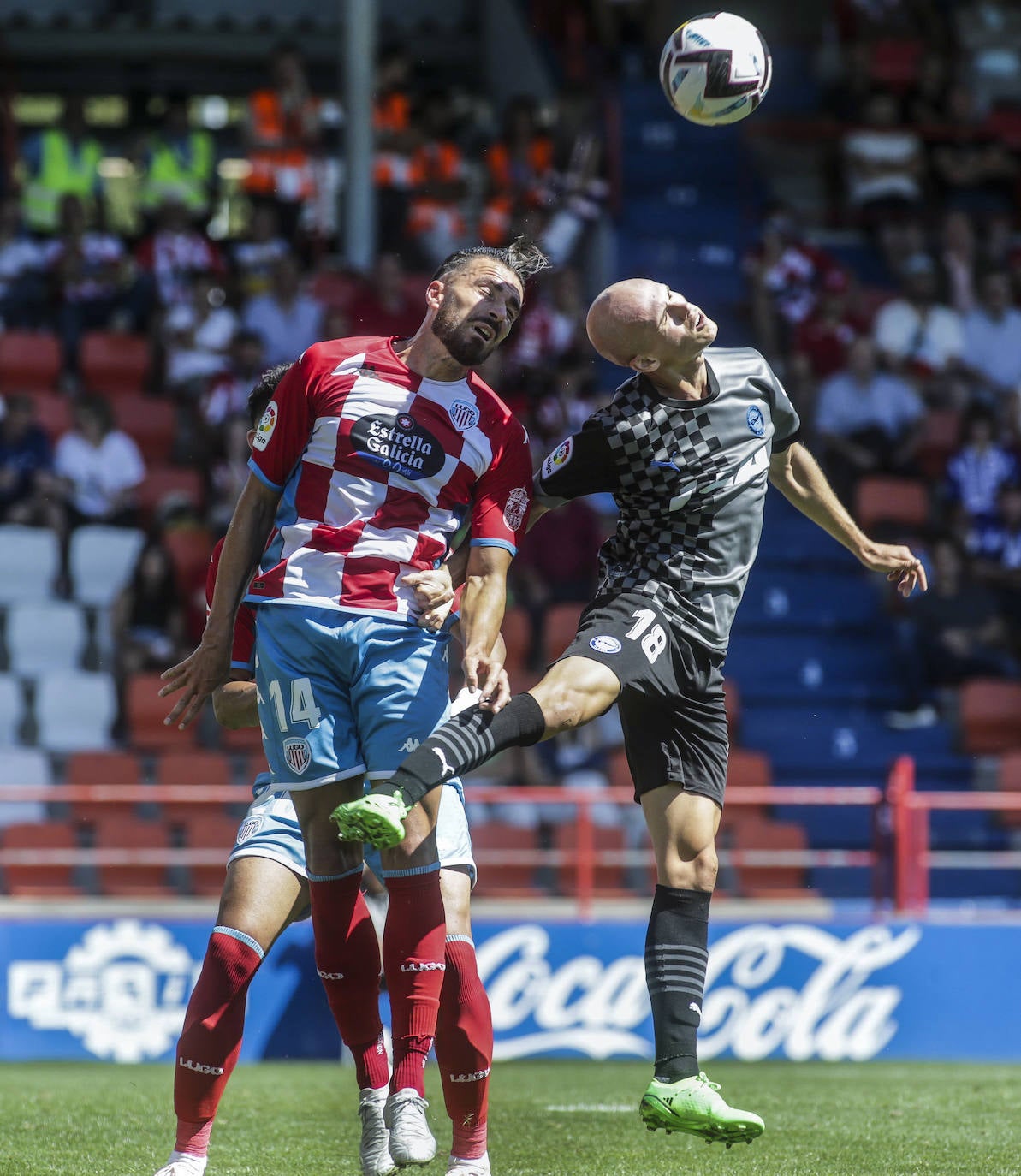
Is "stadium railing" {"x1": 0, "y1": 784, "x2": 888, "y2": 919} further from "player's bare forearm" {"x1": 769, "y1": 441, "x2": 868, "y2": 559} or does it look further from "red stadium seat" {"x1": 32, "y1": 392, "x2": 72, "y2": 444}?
"player's bare forearm" {"x1": 769, "y1": 441, "x2": 868, "y2": 559}

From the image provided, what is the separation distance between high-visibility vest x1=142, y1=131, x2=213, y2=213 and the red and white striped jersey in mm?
10533

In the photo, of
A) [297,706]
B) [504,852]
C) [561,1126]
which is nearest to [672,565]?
[297,706]

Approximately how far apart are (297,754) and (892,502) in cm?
955

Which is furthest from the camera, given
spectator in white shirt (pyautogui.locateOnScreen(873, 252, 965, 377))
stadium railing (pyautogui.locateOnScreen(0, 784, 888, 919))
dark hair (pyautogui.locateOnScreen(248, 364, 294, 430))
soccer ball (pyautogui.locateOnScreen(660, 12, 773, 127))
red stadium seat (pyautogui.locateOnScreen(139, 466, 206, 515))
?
spectator in white shirt (pyautogui.locateOnScreen(873, 252, 965, 377))

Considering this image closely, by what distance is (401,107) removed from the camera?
1478cm

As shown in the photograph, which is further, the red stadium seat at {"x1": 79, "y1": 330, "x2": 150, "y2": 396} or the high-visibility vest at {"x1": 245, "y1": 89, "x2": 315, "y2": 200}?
the high-visibility vest at {"x1": 245, "y1": 89, "x2": 315, "y2": 200}

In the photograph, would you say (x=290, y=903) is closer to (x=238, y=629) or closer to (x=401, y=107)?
(x=238, y=629)

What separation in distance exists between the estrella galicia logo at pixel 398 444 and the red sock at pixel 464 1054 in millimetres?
1239

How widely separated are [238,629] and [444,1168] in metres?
1.59

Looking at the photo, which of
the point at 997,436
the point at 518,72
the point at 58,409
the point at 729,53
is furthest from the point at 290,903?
the point at 518,72

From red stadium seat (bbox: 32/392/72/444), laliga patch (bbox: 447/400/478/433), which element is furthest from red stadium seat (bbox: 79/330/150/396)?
laliga patch (bbox: 447/400/478/433)

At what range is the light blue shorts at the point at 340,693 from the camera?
4.53 m

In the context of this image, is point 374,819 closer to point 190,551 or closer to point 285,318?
point 190,551

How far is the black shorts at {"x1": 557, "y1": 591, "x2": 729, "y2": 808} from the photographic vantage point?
190 inches
